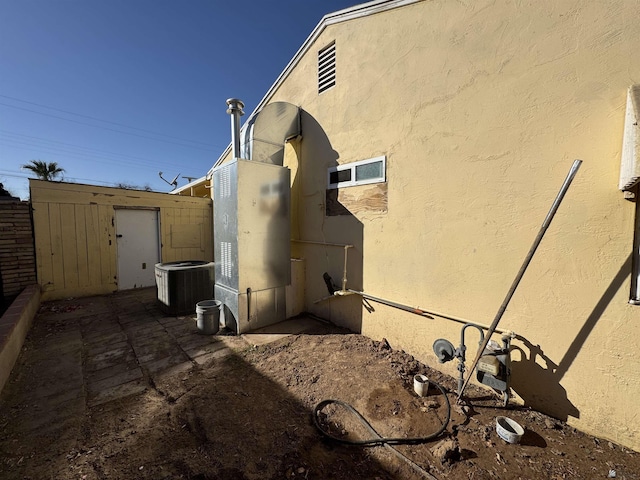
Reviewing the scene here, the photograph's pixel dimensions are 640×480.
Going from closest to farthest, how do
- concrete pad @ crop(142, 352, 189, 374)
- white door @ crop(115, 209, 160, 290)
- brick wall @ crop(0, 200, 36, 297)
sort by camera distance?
concrete pad @ crop(142, 352, 189, 374) → brick wall @ crop(0, 200, 36, 297) → white door @ crop(115, 209, 160, 290)

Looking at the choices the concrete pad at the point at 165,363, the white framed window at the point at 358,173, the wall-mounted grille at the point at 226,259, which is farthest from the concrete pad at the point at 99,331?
the white framed window at the point at 358,173

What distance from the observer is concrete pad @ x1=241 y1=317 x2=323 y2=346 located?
376 centimetres

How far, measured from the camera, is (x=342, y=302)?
416 centimetres

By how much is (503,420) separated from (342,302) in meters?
2.41

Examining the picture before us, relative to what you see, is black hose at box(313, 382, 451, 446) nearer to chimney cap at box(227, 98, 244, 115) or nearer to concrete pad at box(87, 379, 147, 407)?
concrete pad at box(87, 379, 147, 407)

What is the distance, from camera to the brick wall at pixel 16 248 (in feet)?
16.2

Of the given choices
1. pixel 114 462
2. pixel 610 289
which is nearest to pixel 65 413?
pixel 114 462

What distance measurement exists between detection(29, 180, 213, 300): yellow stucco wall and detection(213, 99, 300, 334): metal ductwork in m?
3.86

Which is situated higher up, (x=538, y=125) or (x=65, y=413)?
(x=538, y=125)

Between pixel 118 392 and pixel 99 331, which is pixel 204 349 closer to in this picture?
pixel 118 392

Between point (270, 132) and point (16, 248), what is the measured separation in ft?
18.9

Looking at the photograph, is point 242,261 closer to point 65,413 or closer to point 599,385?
point 65,413

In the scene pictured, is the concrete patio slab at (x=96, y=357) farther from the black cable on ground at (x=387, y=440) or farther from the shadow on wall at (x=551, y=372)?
the shadow on wall at (x=551, y=372)

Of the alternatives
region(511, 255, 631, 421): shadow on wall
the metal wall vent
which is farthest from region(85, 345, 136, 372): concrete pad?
the metal wall vent
